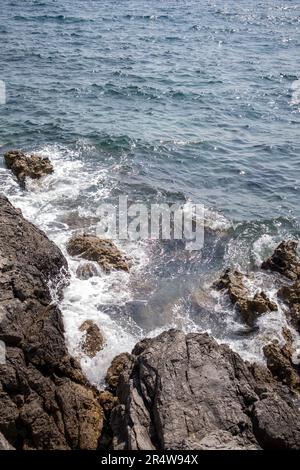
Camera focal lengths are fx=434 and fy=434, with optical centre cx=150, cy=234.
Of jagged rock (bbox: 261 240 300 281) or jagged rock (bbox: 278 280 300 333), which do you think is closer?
jagged rock (bbox: 278 280 300 333)

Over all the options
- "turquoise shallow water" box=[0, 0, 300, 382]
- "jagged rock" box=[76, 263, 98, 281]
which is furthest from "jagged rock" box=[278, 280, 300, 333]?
"jagged rock" box=[76, 263, 98, 281]

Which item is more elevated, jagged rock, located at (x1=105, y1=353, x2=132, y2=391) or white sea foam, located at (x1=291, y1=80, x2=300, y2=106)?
white sea foam, located at (x1=291, y1=80, x2=300, y2=106)

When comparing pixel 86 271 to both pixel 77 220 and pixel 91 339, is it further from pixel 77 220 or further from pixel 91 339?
pixel 77 220

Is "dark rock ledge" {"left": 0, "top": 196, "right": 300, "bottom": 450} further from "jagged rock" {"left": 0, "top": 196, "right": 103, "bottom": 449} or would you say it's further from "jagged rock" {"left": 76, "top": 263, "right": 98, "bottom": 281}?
"jagged rock" {"left": 76, "top": 263, "right": 98, "bottom": 281}

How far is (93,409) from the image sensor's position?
10438mm

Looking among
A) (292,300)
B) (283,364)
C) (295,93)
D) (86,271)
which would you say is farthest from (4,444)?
(295,93)

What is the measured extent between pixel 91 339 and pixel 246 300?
212 inches

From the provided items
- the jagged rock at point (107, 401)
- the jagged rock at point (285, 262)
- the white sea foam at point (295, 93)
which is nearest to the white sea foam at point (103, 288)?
Answer: the jagged rock at point (285, 262)

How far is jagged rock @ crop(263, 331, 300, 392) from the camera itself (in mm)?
12297

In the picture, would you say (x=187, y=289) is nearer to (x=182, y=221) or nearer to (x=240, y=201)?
(x=182, y=221)

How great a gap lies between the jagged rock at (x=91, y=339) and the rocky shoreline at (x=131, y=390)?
0.03 meters

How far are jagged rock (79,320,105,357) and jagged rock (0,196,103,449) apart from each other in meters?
1.24

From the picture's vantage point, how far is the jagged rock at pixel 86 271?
15.5m

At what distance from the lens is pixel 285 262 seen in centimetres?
1659
